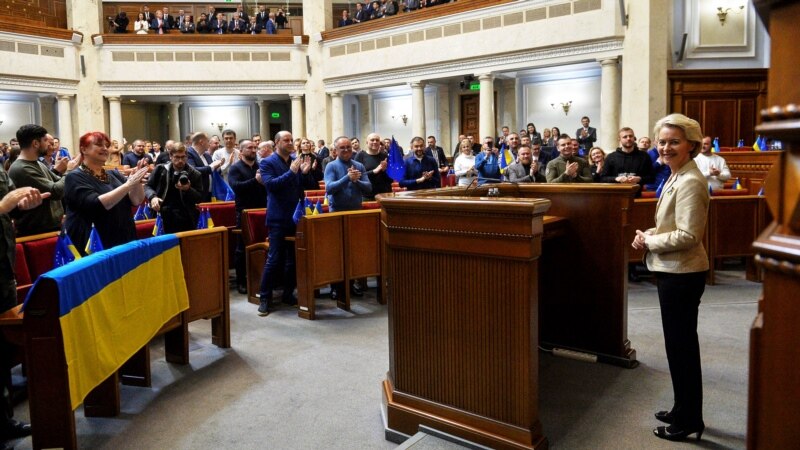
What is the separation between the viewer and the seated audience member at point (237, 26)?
17.2 meters

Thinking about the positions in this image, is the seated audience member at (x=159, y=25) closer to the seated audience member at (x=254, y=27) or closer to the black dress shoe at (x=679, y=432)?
the seated audience member at (x=254, y=27)

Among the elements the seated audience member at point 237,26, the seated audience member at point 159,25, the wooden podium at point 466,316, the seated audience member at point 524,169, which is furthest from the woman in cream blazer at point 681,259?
the seated audience member at point 159,25

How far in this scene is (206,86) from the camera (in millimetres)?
16797

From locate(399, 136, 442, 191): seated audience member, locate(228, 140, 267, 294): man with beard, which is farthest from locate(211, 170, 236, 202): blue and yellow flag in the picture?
locate(399, 136, 442, 191): seated audience member

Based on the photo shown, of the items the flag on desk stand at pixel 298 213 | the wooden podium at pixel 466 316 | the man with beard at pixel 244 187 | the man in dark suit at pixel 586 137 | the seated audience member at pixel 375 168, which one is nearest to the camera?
the wooden podium at pixel 466 316

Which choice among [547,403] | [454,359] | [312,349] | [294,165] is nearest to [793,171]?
[454,359]

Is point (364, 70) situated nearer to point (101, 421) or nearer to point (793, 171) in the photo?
point (101, 421)

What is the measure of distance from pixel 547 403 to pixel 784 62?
2.42 m

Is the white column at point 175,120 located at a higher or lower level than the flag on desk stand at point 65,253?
higher

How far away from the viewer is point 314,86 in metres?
16.8

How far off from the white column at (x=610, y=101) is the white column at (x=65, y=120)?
43.9ft

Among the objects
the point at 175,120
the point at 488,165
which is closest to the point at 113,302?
the point at 488,165

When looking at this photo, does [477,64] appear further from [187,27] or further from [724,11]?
[187,27]

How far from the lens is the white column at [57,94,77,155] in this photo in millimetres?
15984
